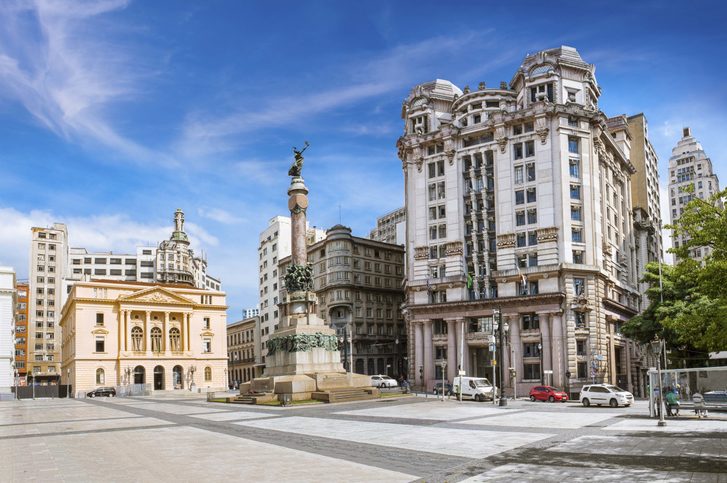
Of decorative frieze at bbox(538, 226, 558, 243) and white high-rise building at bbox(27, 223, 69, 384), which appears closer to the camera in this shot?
decorative frieze at bbox(538, 226, 558, 243)

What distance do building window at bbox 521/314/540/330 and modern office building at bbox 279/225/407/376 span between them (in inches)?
1260

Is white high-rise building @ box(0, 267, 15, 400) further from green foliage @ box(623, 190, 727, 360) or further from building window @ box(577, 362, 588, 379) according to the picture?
green foliage @ box(623, 190, 727, 360)

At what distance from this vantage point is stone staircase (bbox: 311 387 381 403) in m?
46.3

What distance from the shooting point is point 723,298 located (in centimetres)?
2384

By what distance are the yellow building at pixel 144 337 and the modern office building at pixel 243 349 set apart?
22.1 meters

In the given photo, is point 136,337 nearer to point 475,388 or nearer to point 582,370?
point 475,388

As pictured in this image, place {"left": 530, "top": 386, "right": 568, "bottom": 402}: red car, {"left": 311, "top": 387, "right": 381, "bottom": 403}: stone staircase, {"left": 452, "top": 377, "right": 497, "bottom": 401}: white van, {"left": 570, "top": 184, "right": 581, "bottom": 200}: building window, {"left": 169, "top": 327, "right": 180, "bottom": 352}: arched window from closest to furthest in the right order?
{"left": 311, "top": 387, "right": 381, "bottom": 403}: stone staircase < {"left": 530, "top": 386, "right": 568, "bottom": 402}: red car < {"left": 452, "top": 377, "right": 497, "bottom": 401}: white van < {"left": 570, "top": 184, "right": 581, "bottom": 200}: building window < {"left": 169, "top": 327, "right": 180, "bottom": 352}: arched window

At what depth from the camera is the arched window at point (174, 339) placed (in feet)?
338

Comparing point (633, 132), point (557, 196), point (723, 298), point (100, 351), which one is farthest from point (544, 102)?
point (100, 351)

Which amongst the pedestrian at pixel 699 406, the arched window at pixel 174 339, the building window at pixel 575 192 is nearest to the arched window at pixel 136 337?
the arched window at pixel 174 339

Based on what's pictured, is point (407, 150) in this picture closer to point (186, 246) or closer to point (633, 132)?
point (633, 132)

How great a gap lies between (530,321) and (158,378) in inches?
2248

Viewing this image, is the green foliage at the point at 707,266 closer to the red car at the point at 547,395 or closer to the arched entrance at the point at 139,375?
the red car at the point at 547,395

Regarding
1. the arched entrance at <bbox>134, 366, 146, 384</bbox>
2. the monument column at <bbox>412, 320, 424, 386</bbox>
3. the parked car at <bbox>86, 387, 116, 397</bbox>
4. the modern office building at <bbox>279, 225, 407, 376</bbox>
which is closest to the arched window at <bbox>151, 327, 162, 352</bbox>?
the arched entrance at <bbox>134, 366, 146, 384</bbox>
